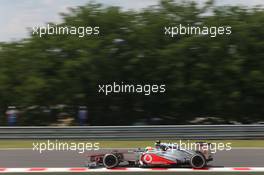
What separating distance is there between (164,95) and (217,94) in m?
1.67

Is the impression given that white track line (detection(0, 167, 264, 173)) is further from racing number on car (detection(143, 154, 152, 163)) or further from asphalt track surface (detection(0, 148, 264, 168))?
asphalt track surface (detection(0, 148, 264, 168))

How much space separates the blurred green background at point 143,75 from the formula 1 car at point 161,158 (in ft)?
27.4

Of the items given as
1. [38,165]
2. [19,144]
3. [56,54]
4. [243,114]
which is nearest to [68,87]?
[56,54]

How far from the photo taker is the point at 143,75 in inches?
707

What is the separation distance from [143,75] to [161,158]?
9181 mm

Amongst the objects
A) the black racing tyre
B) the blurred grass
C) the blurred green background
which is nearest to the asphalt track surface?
the black racing tyre

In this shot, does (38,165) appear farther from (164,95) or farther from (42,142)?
(164,95)

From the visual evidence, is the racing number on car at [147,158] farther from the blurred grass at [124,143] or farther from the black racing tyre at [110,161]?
the blurred grass at [124,143]

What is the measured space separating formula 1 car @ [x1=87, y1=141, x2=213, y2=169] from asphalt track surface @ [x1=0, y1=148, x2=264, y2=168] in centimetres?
65

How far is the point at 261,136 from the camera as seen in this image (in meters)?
13.9

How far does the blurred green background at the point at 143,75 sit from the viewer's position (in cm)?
1783

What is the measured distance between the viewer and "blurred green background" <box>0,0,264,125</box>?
58.5 ft

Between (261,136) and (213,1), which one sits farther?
(213,1)

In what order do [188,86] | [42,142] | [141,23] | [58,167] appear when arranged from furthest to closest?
1. [141,23]
2. [188,86]
3. [42,142]
4. [58,167]
